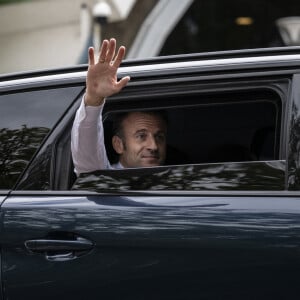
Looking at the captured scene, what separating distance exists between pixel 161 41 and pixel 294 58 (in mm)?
11414

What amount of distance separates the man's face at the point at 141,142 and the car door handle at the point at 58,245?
65 cm

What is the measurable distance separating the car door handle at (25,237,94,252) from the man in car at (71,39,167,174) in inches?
13.3

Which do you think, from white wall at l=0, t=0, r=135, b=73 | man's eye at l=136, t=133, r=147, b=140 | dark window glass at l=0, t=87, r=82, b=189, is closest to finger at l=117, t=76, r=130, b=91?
dark window glass at l=0, t=87, r=82, b=189

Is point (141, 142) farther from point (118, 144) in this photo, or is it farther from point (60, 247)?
point (60, 247)

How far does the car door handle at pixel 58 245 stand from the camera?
2.81 m

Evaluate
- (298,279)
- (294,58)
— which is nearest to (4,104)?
(294,58)

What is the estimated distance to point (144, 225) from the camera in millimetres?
2768

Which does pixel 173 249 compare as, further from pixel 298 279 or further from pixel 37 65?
pixel 37 65

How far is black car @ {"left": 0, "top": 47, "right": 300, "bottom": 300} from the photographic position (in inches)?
105

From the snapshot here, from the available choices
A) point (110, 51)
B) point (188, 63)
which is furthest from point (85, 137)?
point (188, 63)

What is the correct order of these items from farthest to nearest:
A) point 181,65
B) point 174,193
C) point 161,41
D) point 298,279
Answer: point 161,41
point 181,65
point 174,193
point 298,279

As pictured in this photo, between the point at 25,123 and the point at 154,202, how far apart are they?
643mm

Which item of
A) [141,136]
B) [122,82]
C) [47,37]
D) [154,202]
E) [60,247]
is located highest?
[47,37]

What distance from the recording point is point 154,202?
2807 millimetres
